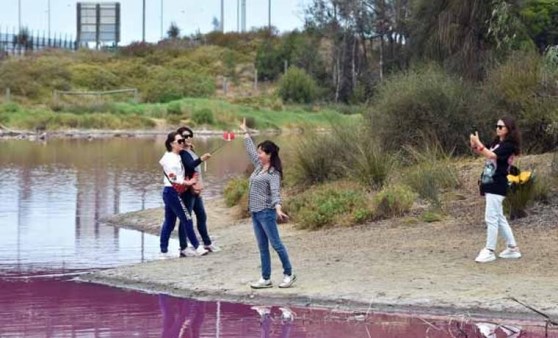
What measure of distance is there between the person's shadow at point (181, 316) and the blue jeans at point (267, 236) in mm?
890

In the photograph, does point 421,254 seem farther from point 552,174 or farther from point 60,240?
point 60,240

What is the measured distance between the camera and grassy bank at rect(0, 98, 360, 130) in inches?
2534

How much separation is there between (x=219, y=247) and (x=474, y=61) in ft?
45.1

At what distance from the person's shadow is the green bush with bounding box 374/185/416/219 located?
18.7ft

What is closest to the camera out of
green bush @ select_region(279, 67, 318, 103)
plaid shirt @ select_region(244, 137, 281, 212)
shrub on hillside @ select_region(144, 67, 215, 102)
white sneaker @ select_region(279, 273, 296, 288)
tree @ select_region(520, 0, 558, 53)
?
plaid shirt @ select_region(244, 137, 281, 212)

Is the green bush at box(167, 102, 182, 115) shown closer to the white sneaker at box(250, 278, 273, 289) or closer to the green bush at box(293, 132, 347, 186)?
the green bush at box(293, 132, 347, 186)

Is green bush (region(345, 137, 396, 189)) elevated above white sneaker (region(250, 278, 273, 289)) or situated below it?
above

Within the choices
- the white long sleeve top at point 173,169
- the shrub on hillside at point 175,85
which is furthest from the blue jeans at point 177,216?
the shrub on hillside at point 175,85

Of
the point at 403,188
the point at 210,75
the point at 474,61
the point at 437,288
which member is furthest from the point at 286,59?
the point at 437,288

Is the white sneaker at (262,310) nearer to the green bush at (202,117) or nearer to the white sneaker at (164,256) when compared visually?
the white sneaker at (164,256)

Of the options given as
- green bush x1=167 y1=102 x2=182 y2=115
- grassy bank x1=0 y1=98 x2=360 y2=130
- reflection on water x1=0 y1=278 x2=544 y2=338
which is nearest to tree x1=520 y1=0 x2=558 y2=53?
reflection on water x1=0 y1=278 x2=544 y2=338

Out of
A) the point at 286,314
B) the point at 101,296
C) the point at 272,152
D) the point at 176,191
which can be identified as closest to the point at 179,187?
the point at 176,191

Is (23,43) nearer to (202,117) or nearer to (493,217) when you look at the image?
(202,117)

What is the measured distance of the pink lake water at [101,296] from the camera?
33.1 ft
